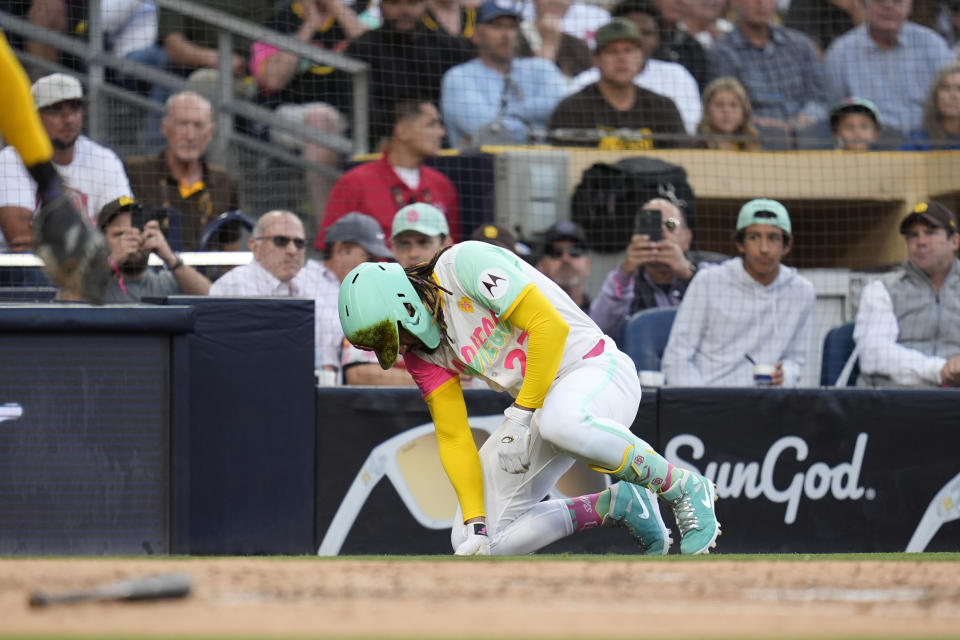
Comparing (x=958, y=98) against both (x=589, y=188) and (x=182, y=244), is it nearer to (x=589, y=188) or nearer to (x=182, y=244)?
(x=589, y=188)

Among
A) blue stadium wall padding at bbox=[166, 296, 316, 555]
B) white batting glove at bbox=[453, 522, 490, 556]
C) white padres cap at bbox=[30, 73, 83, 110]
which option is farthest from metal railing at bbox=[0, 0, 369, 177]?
white batting glove at bbox=[453, 522, 490, 556]

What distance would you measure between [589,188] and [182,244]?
8.40 feet

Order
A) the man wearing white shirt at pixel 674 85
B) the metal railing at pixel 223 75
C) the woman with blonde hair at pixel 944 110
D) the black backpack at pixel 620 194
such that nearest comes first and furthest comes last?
the black backpack at pixel 620 194 → the metal railing at pixel 223 75 → the woman with blonde hair at pixel 944 110 → the man wearing white shirt at pixel 674 85

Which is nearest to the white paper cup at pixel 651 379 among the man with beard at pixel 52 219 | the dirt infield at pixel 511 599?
the dirt infield at pixel 511 599

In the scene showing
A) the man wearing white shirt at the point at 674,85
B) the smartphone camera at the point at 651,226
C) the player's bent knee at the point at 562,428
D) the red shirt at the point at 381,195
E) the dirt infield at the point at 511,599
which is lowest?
the dirt infield at the point at 511,599

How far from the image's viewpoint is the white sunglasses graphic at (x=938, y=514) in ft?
24.9

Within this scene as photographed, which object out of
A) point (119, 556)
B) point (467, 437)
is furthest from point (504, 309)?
point (119, 556)

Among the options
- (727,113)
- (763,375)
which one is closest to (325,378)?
(763,375)

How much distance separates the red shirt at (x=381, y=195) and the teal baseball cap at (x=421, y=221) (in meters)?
0.87

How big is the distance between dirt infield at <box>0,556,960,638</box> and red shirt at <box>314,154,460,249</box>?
4.02m

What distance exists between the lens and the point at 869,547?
755cm

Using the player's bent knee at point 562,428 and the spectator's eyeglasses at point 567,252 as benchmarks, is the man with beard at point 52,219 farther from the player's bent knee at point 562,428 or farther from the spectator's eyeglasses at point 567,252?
the spectator's eyeglasses at point 567,252

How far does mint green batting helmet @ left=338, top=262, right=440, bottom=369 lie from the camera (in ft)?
17.5

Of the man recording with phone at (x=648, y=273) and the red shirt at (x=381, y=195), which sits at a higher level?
the red shirt at (x=381, y=195)
